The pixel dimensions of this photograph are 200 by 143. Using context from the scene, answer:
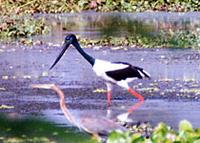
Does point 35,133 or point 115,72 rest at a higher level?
point 115,72

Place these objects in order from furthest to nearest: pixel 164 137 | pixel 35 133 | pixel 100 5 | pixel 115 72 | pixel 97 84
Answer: pixel 100 5, pixel 97 84, pixel 115 72, pixel 35 133, pixel 164 137

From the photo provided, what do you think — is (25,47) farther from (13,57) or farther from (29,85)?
(29,85)

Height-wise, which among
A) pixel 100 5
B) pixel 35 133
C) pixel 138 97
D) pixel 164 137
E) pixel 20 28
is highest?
pixel 164 137

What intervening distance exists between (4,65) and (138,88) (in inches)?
168

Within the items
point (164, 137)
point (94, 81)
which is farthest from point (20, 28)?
point (164, 137)

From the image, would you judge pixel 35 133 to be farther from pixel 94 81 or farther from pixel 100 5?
pixel 100 5

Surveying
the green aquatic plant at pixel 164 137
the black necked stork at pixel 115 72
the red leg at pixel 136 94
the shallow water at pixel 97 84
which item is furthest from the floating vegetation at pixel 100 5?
the green aquatic plant at pixel 164 137

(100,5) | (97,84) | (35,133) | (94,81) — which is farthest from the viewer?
(100,5)

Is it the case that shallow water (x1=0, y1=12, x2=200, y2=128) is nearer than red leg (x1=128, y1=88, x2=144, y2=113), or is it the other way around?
shallow water (x1=0, y1=12, x2=200, y2=128)

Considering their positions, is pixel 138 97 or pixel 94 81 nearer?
pixel 138 97

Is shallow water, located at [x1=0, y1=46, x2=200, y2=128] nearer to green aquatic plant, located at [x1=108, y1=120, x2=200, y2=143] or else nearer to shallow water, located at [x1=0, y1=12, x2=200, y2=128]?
shallow water, located at [x1=0, y1=12, x2=200, y2=128]

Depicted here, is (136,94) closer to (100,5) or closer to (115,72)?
(115,72)

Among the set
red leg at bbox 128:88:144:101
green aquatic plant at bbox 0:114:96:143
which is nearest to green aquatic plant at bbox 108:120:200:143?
green aquatic plant at bbox 0:114:96:143

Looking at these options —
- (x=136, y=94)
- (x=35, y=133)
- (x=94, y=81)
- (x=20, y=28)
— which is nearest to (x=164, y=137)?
(x=35, y=133)
